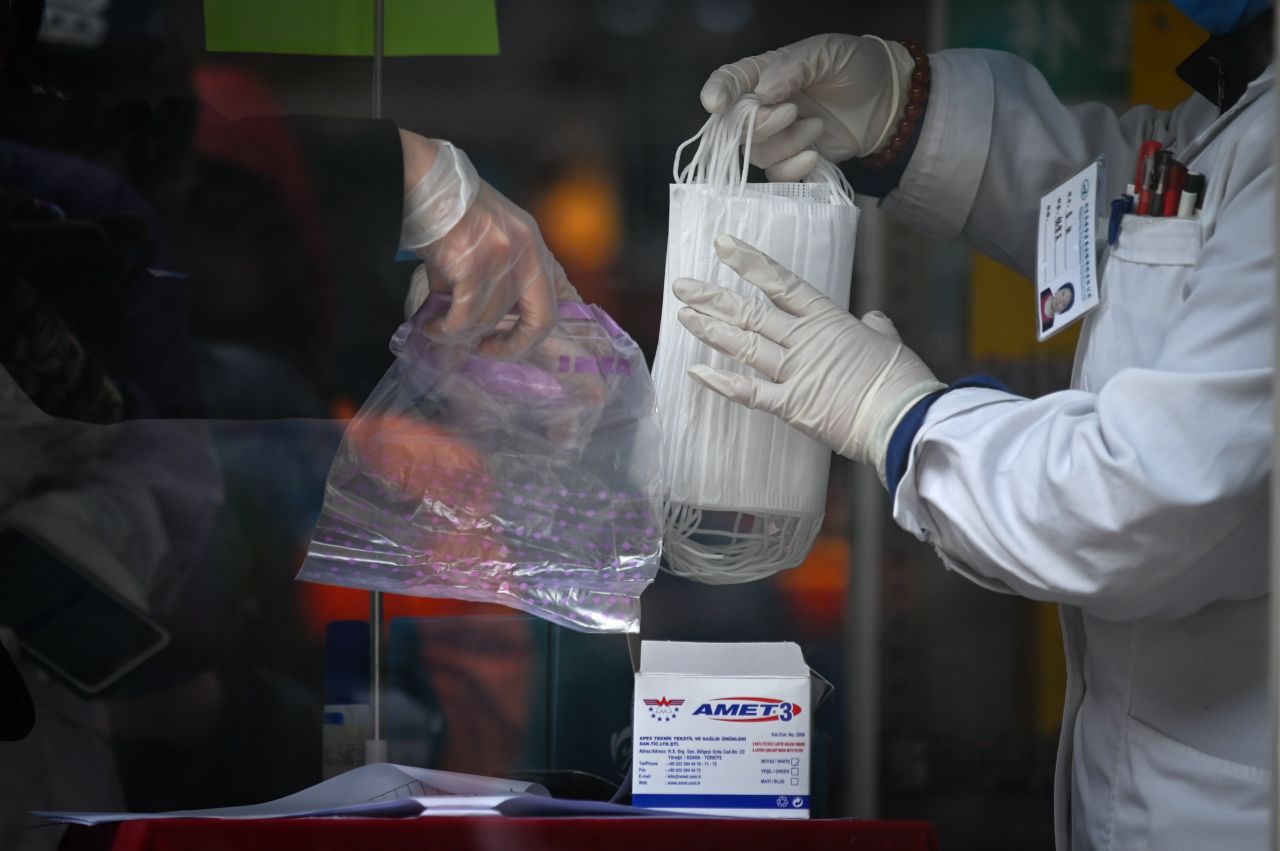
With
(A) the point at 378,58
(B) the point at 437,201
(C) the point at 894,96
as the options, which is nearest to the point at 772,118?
(C) the point at 894,96

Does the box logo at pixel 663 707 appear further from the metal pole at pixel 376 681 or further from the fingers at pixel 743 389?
the metal pole at pixel 376 681

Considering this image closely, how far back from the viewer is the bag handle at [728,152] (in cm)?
130

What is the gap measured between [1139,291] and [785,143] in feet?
1.41

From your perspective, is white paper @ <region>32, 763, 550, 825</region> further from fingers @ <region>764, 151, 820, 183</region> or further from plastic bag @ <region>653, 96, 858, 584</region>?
fingers @ <region>764, 151, 820, 183</region>

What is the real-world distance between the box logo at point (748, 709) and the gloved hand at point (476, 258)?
1.63ft

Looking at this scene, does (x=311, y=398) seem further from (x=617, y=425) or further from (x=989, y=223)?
(x=989, y=223)

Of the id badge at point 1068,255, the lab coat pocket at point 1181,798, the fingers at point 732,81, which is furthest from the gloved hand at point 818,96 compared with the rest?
the lab coat pocket at point 1181,798

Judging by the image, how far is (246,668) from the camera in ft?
4.87

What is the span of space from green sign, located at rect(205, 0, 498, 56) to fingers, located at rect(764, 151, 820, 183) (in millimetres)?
393

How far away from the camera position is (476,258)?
52.4 inches

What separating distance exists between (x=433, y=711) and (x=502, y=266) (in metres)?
0.57

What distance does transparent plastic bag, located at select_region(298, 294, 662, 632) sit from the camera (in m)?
1.33

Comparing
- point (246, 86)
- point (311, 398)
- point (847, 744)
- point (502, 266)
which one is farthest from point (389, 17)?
point (847, 744)

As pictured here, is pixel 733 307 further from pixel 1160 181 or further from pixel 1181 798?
pixel 1181 798
